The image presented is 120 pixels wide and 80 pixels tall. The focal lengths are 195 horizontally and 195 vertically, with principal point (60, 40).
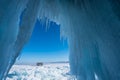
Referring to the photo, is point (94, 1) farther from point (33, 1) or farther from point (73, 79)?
point (73, 79)

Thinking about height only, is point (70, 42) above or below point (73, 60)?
above

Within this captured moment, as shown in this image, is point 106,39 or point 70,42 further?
point 70,42

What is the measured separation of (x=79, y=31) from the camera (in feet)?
14.8

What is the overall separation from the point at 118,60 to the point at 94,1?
45.4 inches

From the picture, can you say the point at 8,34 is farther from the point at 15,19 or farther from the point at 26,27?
the point at 26,27

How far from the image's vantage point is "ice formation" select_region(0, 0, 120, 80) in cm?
322

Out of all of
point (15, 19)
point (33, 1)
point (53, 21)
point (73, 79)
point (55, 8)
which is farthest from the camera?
point (53, 21)

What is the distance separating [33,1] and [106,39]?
1.80 meters

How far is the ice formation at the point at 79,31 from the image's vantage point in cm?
322

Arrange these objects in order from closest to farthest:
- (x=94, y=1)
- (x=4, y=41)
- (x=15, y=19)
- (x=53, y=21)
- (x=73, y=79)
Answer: (x=4, y=41) → (x=15, y=19) → (x=94, y=1) → (x=73, y=79) → (x=53, y=21)

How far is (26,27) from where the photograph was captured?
4.33 metres

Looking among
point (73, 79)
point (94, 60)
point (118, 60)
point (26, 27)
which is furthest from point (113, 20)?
point (73, 79)

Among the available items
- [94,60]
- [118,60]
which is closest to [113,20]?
[118,60]

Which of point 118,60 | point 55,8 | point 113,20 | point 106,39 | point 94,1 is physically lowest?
point 118,60
